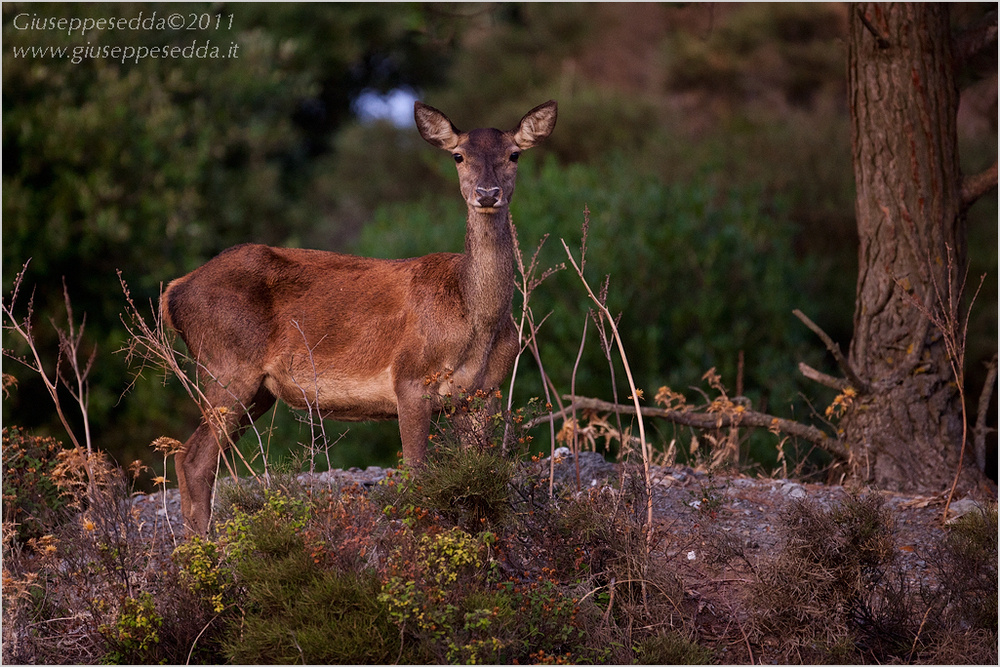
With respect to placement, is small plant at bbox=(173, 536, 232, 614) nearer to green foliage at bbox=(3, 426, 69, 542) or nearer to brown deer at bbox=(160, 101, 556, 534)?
brown deer at bbox=(160, 101, 556, 534)

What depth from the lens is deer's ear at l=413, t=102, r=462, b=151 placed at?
254 inches

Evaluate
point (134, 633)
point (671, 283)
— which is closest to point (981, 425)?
point (134, 633)

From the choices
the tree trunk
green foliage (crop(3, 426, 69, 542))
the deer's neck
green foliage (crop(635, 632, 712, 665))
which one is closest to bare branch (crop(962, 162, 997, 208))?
the tree trunk

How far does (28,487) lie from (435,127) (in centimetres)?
321

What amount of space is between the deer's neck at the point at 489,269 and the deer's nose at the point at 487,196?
206mm

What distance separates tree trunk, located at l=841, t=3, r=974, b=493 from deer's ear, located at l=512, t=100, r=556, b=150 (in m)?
2.54

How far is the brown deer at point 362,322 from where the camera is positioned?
6.27 m

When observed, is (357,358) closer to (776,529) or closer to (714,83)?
(776,529)

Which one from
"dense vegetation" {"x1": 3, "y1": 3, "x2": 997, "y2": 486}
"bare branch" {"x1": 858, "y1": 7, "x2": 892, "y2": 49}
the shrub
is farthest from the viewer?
"dense vegetation" {"x1": 3, "y1": 3, "x2": 997, "y2": 486}

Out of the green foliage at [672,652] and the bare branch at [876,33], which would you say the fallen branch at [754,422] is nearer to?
the bare branch at [876,33]

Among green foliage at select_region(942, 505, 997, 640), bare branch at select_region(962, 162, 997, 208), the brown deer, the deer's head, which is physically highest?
the deer's head

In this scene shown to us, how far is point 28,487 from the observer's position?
667 cm

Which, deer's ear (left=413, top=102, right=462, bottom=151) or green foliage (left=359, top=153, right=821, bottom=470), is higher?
deer's ear (left=413, top=102, right=462, bottom=151)

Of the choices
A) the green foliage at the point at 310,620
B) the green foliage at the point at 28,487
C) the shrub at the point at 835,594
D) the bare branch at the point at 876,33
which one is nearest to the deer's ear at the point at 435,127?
the green foliage at the point at 310,620
